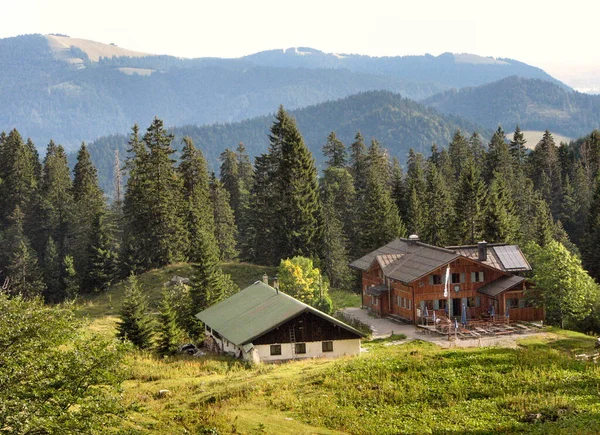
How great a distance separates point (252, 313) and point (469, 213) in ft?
126

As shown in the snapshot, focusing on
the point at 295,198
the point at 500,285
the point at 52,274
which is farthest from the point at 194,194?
the point at 500,285

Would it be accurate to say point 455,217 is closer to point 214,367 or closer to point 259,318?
point 259,318

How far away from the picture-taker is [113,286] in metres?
83.8

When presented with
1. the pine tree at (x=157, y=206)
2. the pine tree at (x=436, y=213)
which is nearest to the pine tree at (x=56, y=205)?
the pine tree at (x=157, y=206)

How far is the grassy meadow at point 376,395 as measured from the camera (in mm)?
29047

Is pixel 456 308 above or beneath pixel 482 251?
beneath

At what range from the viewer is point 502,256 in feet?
206

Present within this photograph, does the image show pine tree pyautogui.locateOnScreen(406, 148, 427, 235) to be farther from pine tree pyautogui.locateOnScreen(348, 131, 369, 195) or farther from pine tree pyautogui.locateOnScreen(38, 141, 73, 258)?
pine tree pyautogui.locateOnScreen(38, 141, 73, 258)

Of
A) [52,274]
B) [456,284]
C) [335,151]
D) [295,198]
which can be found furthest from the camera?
[335,151]

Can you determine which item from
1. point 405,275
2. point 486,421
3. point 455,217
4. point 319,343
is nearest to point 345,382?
point 486,421

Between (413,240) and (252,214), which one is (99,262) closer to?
(252,214)

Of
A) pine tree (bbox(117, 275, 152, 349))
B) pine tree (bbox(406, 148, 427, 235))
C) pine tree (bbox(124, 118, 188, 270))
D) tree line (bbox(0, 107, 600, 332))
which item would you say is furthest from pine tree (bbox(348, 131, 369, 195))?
pine tree (bbox(117, 275, 152, 349))

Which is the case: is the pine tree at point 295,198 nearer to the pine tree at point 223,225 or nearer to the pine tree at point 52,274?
the pine tree at point 223,225

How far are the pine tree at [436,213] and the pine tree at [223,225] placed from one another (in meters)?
24.5
